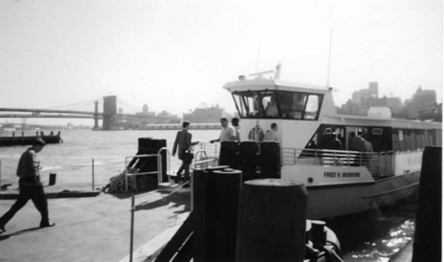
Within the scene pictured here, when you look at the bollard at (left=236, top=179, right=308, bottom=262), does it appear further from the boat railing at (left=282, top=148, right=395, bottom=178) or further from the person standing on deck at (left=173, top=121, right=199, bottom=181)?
the person standing on deck at (left=173, top=121, right=199, bottom=181)

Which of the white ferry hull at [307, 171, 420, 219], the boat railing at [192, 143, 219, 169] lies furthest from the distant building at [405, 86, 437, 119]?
the boat railing at [192, 143, 219, 169]

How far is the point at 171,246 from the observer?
11.7ft

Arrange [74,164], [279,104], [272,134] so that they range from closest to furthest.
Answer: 1. [272,134]
2. [279,104]
3. [74,164]

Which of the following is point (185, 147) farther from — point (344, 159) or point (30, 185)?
point (30, 185)

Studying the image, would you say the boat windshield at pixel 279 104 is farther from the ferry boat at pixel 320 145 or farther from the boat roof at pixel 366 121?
the boat roof at pixel 366 121

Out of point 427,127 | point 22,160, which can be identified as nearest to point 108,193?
point 22,160

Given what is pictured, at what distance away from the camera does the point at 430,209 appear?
11.1 feet

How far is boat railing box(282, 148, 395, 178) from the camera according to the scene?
9852mm

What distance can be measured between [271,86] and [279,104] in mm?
593

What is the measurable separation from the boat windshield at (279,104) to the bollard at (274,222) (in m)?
8.12

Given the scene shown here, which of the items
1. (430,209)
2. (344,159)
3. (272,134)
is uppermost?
(272,134)

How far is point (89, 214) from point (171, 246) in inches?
151

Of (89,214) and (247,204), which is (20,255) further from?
(247,204)

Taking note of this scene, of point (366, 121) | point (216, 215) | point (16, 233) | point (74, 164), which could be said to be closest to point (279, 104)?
point (366, 121)
